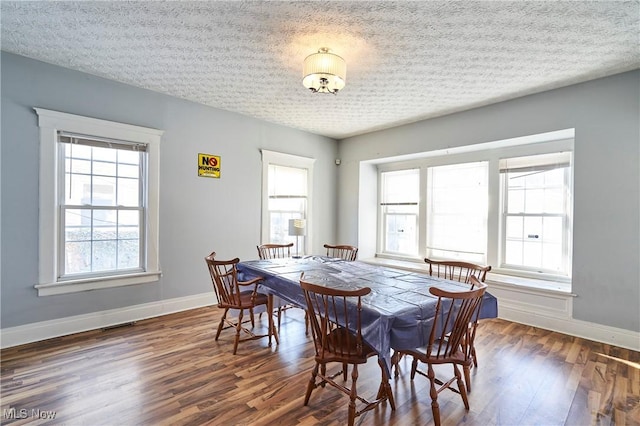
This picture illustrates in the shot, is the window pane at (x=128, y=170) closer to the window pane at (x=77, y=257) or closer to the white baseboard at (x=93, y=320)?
the window pane at (x=77, y=257)

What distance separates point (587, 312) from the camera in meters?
3.27

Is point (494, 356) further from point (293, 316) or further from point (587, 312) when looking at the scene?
point (293, 316)

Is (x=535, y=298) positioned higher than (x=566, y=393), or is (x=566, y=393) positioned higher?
(x=535, y=298)

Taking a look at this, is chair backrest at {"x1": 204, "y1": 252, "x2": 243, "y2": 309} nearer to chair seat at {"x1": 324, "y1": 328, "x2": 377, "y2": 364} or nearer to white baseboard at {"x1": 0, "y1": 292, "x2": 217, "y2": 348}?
chair seat at {"x1": 324, "y1": 328, "x2": 377, "y2": 364}

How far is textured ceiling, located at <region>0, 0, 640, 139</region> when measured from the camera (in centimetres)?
214

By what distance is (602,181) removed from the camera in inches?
126

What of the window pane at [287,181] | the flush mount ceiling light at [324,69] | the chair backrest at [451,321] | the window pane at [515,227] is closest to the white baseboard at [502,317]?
the window pane at [515,227]

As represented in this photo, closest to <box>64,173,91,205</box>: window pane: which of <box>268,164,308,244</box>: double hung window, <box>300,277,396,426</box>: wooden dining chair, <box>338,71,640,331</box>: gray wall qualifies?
<box>268,164,308,244</box>: double hung window

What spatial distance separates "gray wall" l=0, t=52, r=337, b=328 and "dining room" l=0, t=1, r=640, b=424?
2 centimetres

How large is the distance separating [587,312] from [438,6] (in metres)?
3.50

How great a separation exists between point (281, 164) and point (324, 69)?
106 inches

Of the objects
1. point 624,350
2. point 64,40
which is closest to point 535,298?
point 624,350

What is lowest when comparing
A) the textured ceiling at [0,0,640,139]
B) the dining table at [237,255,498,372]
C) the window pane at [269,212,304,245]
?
the dining table at [237,255,498,372]

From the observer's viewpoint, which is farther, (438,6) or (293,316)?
(293,316)
